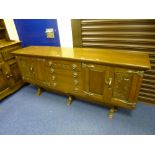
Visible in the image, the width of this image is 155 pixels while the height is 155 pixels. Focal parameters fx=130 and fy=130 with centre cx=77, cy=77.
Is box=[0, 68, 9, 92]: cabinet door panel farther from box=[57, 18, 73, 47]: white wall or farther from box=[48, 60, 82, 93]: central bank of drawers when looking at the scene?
box=[57, 18, 73, 47]: white wall

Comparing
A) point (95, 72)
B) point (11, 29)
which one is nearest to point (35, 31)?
point (11, 29)

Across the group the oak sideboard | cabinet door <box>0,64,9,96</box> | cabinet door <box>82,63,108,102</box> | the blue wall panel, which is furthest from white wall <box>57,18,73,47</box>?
cabinet door <box>0,64,9,96</box>

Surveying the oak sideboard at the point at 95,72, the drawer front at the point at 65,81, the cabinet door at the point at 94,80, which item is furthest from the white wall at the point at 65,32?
the cabinet door at the point at 94,80

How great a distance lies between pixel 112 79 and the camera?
4.63ft

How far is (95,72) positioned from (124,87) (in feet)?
1.15

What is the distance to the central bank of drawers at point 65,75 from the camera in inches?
62.8

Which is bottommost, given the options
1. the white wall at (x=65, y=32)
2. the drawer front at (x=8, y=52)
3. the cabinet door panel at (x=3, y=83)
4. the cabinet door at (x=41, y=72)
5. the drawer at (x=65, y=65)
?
the cabinet door panel at (x=3, y=83)

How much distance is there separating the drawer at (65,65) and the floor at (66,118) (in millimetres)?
644

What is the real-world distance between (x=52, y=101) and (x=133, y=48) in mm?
1406

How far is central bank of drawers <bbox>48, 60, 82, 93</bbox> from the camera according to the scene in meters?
1.60

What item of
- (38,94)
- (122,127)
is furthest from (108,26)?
(38,94)

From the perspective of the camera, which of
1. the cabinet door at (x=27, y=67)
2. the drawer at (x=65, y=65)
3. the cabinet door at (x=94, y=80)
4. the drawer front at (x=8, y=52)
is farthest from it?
the drawer front at (x=8, y=52)

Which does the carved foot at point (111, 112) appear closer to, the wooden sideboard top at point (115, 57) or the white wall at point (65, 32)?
the wooden sideboard top at point (115, 57)

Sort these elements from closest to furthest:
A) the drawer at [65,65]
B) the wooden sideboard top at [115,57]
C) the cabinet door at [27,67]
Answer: the wooden sideboard top at [115,57], the drawer at [65,65], the cabinet door at [27,67]
